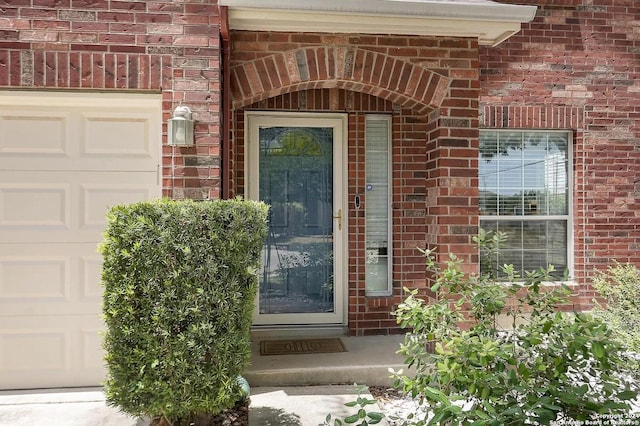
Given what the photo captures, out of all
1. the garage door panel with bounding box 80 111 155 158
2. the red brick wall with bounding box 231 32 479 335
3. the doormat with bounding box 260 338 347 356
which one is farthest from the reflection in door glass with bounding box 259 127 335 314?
the garage door panel with bounding box 80 111 155 158

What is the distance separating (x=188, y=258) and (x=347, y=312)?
2.68 meters

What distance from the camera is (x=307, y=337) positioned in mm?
5023

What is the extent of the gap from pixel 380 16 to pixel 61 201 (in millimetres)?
2934

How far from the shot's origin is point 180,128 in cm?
354

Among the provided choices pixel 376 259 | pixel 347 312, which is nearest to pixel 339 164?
pixel 376 259

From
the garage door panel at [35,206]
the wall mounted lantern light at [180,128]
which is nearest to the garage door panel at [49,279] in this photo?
the garage door panel at [35,206]

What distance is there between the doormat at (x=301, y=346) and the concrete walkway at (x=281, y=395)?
111 millimetres

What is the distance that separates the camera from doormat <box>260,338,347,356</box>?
4.51 metres

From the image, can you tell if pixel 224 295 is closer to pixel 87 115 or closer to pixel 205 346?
pixel 205 346

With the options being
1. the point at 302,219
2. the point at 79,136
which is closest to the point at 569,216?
the point at 302,219

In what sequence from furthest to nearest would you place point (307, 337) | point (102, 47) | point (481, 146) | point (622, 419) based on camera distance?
point (481, 146)
point (307, 337)
point (102, 47)
point (622, 419)

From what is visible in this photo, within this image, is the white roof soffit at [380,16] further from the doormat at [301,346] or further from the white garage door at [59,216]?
the doormat at [301,346]

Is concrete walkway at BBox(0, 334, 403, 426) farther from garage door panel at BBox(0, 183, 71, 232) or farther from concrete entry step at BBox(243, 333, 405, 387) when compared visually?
garage door panel at BBox(0, 183, 71, 232)

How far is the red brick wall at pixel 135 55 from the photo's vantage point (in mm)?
3557
